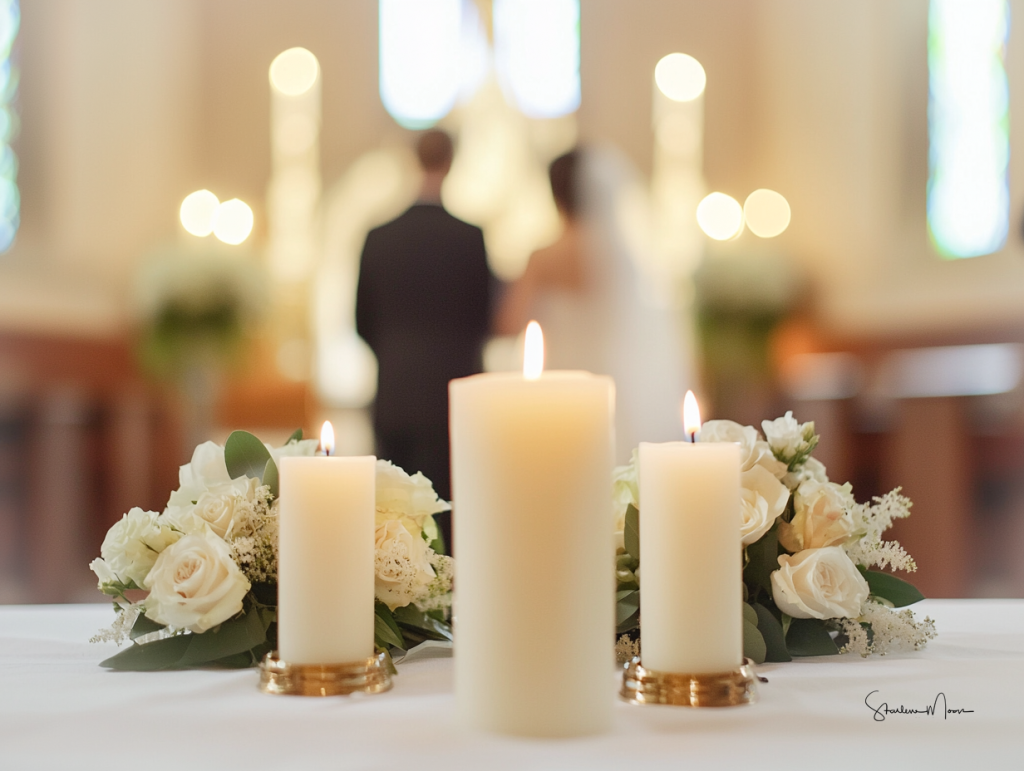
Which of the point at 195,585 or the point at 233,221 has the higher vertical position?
the point at 233,221

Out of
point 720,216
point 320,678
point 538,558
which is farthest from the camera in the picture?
point 720,216

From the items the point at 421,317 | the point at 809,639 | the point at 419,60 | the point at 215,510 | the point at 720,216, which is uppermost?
the point at 419,60

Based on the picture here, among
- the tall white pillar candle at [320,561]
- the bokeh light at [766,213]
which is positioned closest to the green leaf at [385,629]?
the tall white pillar candle at [320,561]

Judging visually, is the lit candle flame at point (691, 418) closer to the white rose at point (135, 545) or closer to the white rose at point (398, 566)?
the white rose at point (398, 566)

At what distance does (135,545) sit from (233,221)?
17.9ft

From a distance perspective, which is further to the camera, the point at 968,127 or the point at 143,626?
the point at 968,127

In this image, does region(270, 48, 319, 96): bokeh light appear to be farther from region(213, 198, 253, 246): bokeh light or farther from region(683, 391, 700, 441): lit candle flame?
region(683, 391, 700, 441): lit candle flame

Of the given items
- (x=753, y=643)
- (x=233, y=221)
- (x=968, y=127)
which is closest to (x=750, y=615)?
(x=753, y=643)

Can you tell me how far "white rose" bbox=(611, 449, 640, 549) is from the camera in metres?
0.73

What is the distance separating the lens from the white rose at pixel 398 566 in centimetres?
68

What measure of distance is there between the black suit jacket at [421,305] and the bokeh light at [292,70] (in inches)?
153

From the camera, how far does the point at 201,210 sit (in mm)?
5820

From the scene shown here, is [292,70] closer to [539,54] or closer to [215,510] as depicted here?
[539,54]

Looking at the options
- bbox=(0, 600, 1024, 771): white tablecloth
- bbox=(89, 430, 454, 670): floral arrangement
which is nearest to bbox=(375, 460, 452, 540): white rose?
bbox=(89, 430, 454, 670): floral arrangement
